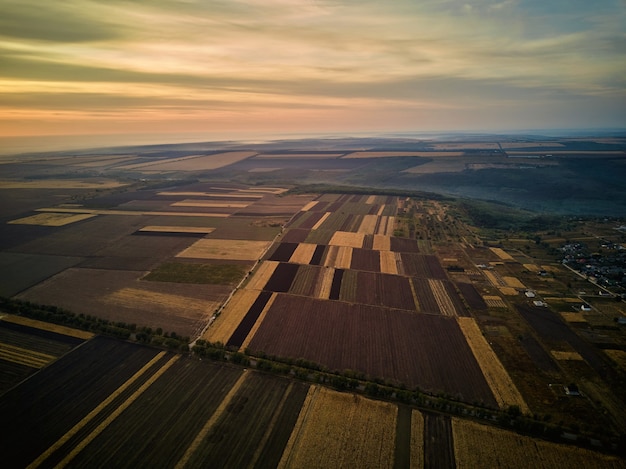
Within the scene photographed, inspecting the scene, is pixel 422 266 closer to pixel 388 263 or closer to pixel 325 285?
pixel 388 263

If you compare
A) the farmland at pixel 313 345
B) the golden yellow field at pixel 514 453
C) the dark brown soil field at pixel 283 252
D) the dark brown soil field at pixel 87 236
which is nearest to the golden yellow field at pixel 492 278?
the farmland at pixel 313 345

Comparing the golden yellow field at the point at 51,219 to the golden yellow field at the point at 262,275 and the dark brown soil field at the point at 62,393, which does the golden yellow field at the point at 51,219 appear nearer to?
the golden yellow field at the point at 262,275

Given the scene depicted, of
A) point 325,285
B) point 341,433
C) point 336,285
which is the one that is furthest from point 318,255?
point 341,433

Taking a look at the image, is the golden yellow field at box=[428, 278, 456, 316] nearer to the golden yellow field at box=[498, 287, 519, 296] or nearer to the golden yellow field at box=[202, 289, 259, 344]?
the golden yellow field at box=[498, 287, 519, 296]

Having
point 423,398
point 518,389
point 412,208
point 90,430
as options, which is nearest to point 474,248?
point 412,208

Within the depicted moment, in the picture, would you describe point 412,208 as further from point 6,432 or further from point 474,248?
point 6,432

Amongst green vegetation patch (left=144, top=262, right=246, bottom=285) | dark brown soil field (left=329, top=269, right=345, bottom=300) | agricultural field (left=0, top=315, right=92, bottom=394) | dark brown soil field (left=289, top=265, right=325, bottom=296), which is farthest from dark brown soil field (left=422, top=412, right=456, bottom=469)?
agricultural field (left=0, top=315, right=92, bottom=394)
